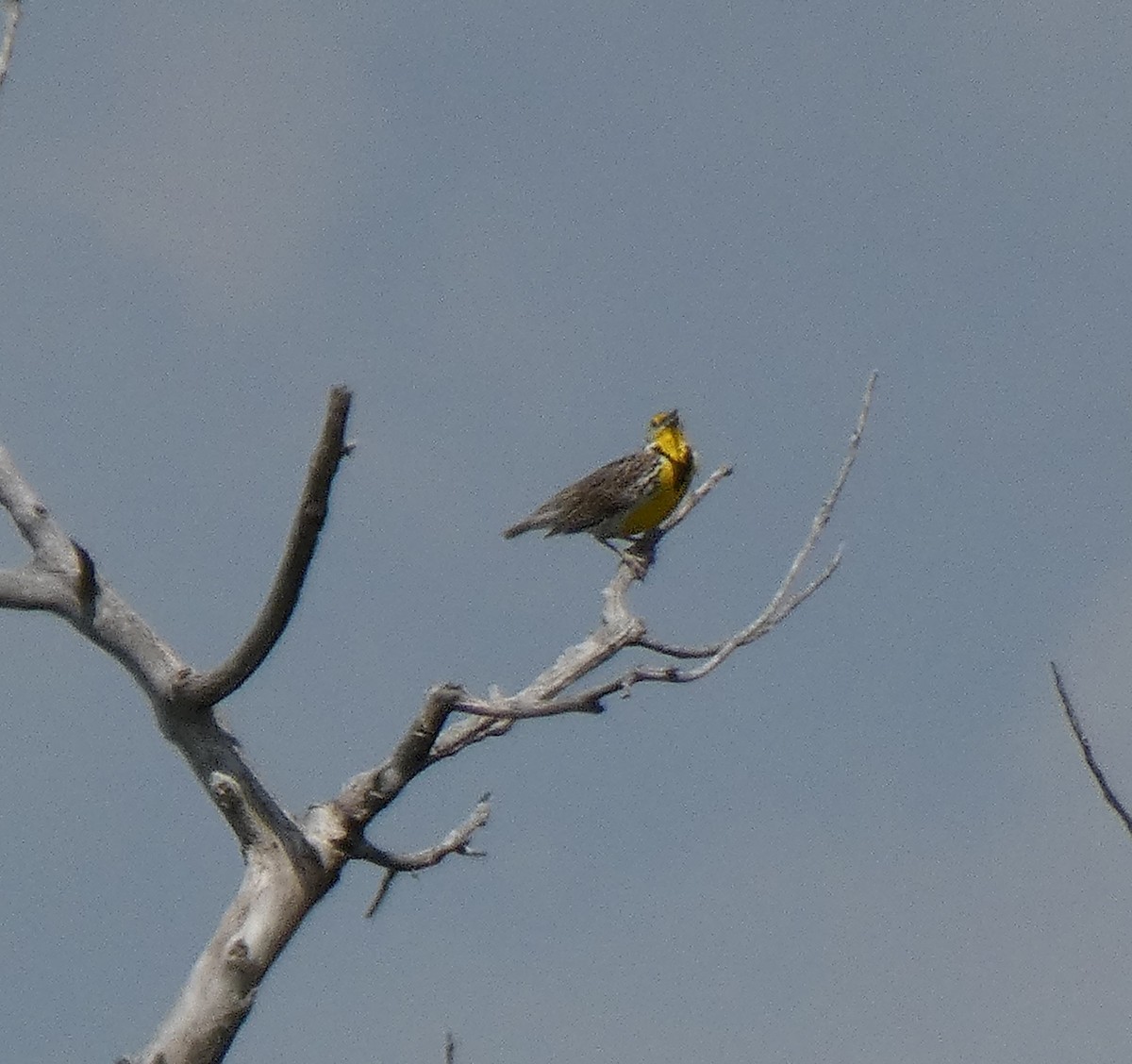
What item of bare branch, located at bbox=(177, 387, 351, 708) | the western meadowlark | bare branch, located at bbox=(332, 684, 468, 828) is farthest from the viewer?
the western meadowlark

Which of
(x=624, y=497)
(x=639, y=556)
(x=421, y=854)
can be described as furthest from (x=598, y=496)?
(x=421, y=854)

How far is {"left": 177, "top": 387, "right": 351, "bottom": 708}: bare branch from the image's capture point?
567 cm

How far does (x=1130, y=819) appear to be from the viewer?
11.1ft

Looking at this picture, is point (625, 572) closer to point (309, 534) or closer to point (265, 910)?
point (265, 910)

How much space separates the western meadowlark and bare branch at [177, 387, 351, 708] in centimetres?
719

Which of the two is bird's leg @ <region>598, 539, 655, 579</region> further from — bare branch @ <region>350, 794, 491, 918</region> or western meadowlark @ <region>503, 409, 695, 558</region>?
bare branch @ <region>350, 794, 491, 918</region>

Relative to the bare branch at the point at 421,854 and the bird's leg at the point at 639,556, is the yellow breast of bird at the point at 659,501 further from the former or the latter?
the bare branch at the point at 421,854

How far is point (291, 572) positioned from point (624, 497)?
8.58 m

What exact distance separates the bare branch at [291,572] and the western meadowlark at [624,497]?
23.6 feet

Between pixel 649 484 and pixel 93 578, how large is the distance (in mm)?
8294

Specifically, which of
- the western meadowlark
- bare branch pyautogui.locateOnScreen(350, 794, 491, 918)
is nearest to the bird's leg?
the western meadowlark

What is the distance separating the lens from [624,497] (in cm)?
1470

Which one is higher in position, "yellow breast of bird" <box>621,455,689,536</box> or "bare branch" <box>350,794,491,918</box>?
"yellow breast of bird" <box>621,455,689,536</box>

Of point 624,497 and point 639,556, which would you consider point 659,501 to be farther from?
point 639,556
